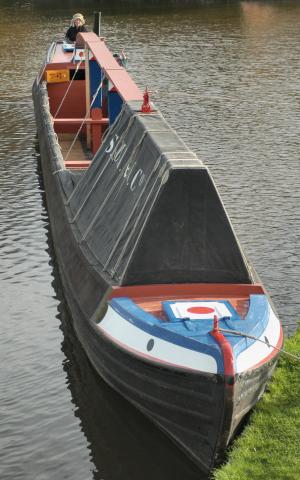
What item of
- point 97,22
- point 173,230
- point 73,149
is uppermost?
point 173,230

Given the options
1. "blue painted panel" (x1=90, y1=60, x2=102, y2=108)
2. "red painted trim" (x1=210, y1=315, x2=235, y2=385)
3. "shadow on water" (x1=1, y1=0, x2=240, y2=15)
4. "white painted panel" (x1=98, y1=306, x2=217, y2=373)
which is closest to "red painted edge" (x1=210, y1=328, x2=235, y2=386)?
"red painted trim" (x1=210, y1=315, x2=235, y2=385)

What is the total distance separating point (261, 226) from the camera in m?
23.5

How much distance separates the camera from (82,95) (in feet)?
104

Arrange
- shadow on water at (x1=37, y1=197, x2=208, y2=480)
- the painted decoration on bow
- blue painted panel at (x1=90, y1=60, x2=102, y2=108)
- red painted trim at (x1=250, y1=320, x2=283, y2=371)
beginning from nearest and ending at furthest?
red painted trim at (x1=250, y1=320, x2=283, y2=371), shadow on water at (x1=37, y1=197, x2=208, y2=480), the painted decoration on bow, blue painted panel at (x1=90, y1=60, x2=102, y2=108)

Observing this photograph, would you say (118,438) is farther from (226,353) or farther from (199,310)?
(226,353)

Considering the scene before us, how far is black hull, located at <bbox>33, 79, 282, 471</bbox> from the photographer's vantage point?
40.6ft

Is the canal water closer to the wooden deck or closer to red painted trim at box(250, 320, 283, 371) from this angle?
the wooden deck

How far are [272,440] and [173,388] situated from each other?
1.72m

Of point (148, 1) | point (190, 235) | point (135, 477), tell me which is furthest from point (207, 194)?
point (148, 1)

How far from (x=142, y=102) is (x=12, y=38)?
3786 cm

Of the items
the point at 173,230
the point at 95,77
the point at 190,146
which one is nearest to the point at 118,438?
the point at 173,230

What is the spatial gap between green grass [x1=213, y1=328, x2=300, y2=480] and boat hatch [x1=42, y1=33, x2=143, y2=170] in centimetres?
984

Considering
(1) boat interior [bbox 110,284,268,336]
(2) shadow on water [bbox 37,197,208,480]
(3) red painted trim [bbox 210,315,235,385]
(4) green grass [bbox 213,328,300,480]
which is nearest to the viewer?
(3) red painted trim [bbox 210,315,235,385]

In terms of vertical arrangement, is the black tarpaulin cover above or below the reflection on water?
above
